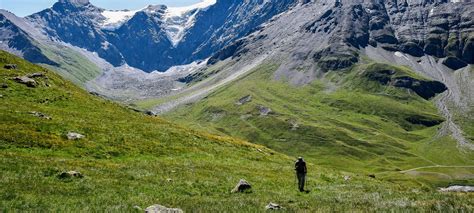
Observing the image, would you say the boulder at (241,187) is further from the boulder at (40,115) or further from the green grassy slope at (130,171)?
the boulder at (40,115)

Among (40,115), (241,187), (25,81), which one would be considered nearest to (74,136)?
(40,115)

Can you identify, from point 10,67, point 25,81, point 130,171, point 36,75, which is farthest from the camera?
point 10,67

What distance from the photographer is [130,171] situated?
35.4m

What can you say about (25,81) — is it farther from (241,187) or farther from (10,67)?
(241,187)

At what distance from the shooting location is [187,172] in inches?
1522

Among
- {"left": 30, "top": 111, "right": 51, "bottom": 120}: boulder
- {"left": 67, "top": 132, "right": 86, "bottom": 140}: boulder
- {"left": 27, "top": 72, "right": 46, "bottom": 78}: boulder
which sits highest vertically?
{"left": 27, "top": 72, "right": 46, "bottom": 78}: boulder

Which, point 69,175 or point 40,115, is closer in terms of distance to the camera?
point 69,175

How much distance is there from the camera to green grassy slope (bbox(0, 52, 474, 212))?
24.1m

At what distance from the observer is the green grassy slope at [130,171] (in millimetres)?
24062

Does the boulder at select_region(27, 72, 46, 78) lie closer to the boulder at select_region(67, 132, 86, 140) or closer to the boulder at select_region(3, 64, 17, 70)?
the boulder at select_region(3, 64, 17, 70)

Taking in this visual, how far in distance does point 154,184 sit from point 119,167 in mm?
6841

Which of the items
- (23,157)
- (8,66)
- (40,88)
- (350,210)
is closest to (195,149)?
(23,157)

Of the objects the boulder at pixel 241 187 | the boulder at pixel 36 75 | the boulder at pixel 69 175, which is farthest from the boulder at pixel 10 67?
the boulder at pixel 241 187

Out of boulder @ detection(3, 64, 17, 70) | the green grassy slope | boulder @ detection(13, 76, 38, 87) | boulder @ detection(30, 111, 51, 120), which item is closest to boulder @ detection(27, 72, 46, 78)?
the green grassy slope
